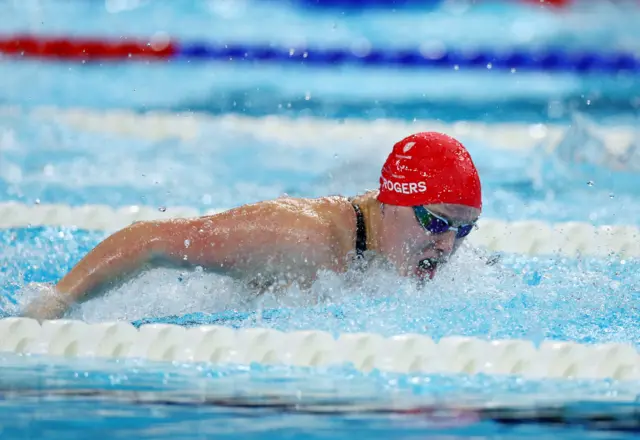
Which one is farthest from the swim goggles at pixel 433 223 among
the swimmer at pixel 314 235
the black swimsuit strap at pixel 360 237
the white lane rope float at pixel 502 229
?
the white lane rope float at pixel 502 229

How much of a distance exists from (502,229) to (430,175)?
163 centimetres

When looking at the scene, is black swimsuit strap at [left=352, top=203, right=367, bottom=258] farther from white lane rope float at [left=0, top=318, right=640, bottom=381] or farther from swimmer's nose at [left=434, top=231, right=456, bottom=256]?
white lane rope float at [left=0, top=318, right=640, bottom=381]

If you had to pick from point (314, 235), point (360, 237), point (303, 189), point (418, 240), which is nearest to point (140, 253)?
point (314, 235)

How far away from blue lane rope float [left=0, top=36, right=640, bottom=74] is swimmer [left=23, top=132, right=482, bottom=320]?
5.92m

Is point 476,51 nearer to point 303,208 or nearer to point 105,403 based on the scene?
point 303,208

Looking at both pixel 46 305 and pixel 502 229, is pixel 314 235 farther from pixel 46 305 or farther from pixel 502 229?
pixel 502 229

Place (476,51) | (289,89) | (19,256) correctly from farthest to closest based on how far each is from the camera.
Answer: (476,51) → (289,89) → (19,256)

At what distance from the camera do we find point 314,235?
10.3 ft

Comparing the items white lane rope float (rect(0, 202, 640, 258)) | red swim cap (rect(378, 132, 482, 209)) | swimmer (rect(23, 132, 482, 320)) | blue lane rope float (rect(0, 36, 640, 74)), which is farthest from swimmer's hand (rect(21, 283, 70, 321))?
blue lane rope float (rect(0, 36, 640, 74))

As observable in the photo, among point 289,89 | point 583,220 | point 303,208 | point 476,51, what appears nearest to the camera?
point 303,208

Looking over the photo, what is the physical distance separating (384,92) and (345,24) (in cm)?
237

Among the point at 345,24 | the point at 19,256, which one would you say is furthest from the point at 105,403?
the point at 345,24

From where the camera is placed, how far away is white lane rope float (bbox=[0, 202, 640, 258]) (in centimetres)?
460

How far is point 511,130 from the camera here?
727 cm
